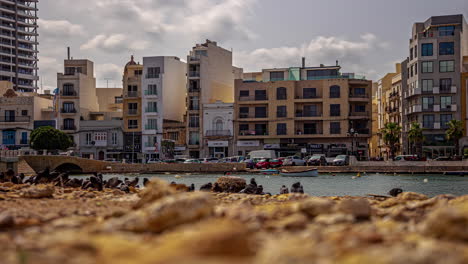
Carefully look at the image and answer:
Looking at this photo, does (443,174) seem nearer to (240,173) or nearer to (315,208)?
(240,173)

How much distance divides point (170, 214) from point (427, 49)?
72.4 metres

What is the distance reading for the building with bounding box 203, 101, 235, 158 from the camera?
84812 mm

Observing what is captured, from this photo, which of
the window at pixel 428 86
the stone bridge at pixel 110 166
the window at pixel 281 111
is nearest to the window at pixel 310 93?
the window at pixel 281 111

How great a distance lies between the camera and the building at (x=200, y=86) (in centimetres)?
8594

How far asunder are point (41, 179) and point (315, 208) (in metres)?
25.8

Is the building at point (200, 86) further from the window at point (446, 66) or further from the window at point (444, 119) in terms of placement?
the window at point (446, 66)

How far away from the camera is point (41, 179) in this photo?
34000mm

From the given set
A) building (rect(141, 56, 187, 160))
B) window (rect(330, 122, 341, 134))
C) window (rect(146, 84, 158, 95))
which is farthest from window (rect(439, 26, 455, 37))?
window (rect(146, 84, 158, 95))

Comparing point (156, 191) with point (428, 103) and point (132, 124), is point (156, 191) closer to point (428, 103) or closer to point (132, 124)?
point (428, 103)

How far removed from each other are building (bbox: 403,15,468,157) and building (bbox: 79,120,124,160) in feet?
136

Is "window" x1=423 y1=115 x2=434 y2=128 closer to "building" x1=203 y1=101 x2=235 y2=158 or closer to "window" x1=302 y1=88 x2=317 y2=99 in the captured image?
"window" x1=302 y1=88 x2=317 y2=99

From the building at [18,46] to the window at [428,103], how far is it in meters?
83.9

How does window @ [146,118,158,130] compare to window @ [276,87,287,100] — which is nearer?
window @ [276,87,287,100]

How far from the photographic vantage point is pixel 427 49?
76438 millimetres
